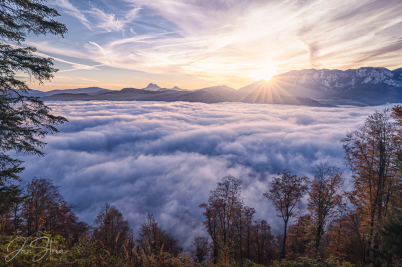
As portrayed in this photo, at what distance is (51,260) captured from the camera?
13.1ft

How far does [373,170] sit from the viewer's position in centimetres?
1680

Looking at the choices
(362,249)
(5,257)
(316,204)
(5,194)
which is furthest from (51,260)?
(362,249)

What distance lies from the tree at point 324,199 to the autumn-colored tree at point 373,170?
1.50 metres

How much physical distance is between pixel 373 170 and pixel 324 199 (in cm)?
559

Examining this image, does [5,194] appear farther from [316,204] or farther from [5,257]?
[316,204]

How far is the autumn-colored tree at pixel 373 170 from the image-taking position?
15909 mm

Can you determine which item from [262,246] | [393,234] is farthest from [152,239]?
[393,234]

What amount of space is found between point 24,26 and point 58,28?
144 centimetres

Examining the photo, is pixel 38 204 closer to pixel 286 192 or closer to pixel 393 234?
pixel 286 192

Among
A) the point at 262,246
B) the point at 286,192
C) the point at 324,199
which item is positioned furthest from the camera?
the point at 262,246

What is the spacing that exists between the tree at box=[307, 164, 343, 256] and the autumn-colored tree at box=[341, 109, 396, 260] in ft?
4.93

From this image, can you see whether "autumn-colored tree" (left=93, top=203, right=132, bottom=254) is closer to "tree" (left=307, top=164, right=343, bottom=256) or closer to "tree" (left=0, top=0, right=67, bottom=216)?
"tree" (left=0, top=0, right=67, bottom=216)

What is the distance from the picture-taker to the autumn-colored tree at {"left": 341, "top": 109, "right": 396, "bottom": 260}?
15.9m

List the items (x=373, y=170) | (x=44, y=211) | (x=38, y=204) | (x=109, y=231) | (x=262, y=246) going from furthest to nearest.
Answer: (x=262, y=246) < (x=44, y=211) < (x=109, y=231) < (x=38, y=204) < (x=373, y=170)
